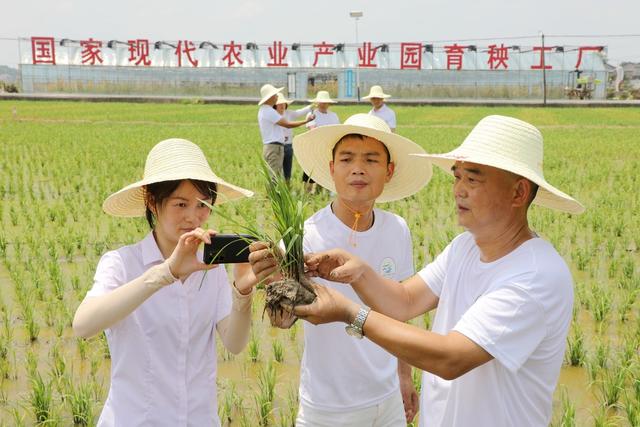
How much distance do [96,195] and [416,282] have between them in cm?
703

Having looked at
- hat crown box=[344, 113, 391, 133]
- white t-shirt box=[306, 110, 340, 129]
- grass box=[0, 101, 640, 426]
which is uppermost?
hat crown box=[344, 113, 391, 133]

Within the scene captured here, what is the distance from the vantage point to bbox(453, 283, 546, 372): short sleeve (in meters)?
1.42

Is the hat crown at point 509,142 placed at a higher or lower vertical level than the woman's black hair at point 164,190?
higher

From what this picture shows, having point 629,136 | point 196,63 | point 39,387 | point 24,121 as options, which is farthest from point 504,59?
point 39,387

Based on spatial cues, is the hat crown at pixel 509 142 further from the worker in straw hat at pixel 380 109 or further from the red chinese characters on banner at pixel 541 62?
the red chinese characters on banner at pixel 541 62

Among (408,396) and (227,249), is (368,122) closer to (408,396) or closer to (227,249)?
(227,249)

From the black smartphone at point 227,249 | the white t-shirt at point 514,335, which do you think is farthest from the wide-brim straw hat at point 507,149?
the black smartphone at point 227,249

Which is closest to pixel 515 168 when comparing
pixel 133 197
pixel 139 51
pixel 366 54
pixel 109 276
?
pixel 109 276

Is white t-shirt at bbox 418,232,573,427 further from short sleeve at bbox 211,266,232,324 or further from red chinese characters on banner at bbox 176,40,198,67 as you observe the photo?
red chinese characters on banner at bbox 176,40,198,67

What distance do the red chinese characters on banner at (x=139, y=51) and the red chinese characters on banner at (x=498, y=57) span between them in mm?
19145

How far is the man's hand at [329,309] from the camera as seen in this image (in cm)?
155

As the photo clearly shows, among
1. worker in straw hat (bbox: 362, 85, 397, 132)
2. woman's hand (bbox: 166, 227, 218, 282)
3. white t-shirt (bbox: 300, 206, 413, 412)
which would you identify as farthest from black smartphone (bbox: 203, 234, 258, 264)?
worker in straw hat (bbox: 362, 85, 397, 132)

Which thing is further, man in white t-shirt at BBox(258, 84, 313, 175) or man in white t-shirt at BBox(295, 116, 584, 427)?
man in white t-shirt at BBox(258, 84, 313, 175)

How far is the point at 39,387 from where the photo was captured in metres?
2.88
